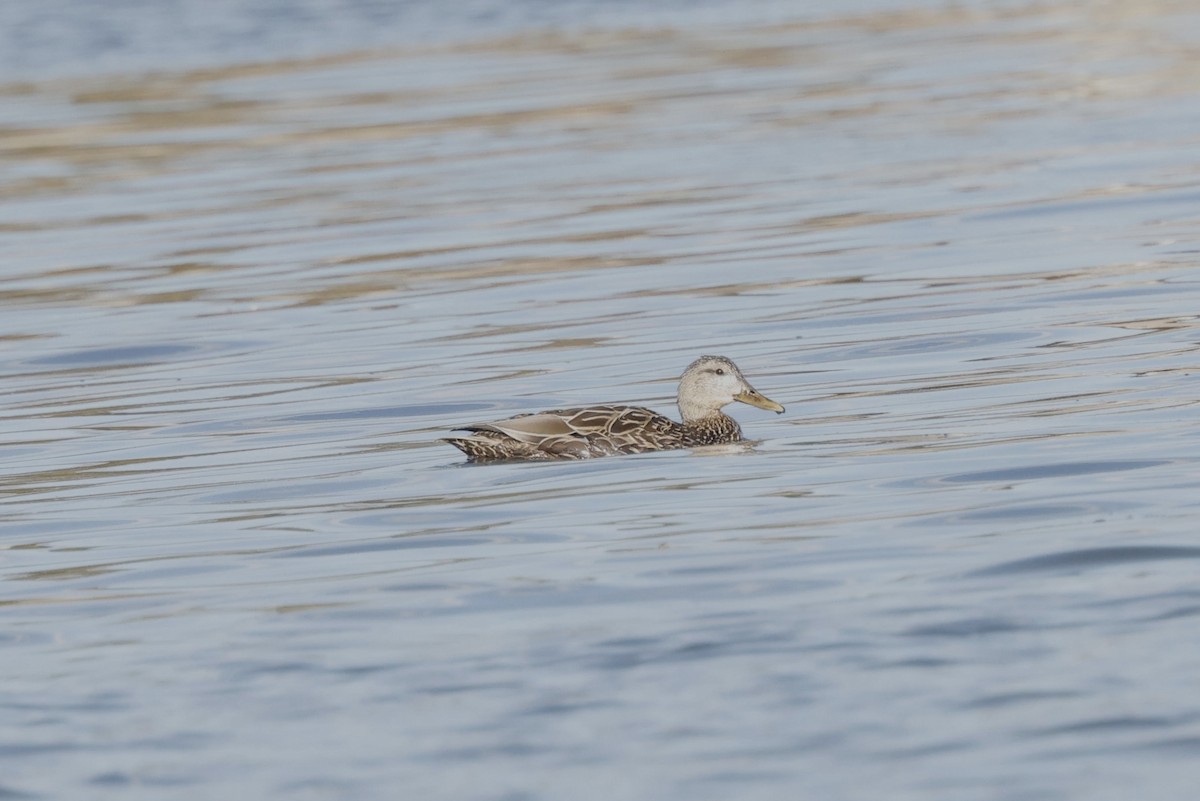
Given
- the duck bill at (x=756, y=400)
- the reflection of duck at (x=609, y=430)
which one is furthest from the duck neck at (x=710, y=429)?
the duck bill at (x=756, y=400)

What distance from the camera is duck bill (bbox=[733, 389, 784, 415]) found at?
39.4 ft

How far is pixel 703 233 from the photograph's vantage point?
20.1 meters

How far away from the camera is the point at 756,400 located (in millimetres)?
12047

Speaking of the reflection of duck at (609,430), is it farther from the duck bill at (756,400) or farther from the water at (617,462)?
the water at (617,462)

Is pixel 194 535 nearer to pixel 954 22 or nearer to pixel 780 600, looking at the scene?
pixel 780 600

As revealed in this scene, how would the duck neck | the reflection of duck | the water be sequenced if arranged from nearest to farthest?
the water, the reflection of duck, the duck neck

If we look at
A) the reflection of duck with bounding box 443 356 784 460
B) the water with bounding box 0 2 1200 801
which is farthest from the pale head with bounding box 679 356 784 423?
the water with bounding box 0 2 1200 801

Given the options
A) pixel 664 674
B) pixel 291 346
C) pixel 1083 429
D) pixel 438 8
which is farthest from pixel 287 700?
pixel 438 8

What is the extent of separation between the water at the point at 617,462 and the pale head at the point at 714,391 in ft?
0.83

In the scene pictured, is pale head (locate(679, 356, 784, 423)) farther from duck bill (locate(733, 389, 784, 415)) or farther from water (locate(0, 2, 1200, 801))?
water (locate(0, 2, 1200, 801))

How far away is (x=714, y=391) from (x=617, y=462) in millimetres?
750

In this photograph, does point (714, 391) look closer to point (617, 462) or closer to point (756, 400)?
point (756, 400)

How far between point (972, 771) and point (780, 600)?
5.71 feet

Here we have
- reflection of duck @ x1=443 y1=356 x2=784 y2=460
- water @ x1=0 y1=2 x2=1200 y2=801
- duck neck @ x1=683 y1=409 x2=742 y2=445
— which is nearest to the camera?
water @ x1=0 y1=2 x2=1200 y2=801
